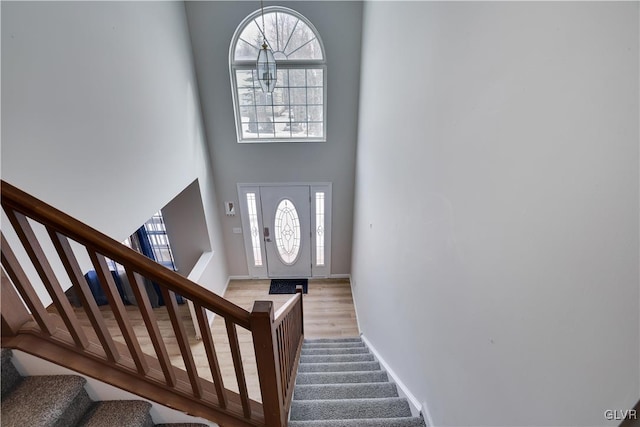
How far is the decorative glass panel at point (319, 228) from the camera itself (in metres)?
4.66

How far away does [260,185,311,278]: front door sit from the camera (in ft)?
15.1

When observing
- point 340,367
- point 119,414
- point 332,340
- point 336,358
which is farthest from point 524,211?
point 332,340

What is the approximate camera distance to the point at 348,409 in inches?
67.7

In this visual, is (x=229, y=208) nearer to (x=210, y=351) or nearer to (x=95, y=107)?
(x=95, y=107)

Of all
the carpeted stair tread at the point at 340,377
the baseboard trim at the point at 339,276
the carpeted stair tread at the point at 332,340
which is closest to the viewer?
the carpeted stair tread at the point at 340,377

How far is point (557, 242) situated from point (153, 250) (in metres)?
4.85

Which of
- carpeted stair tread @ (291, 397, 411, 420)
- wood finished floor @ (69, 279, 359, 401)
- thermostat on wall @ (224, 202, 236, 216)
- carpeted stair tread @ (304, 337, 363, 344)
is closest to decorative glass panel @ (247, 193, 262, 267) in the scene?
thermostat on wall @ (224, 202, 236, 216)

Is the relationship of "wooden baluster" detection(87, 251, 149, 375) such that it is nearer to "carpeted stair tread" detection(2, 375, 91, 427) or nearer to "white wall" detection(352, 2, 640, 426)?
"carpeted stair tread" detection(2, 375, 91, 427)

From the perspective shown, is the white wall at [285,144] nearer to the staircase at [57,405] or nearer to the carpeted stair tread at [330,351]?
the carpeted stair tread at [330,351]

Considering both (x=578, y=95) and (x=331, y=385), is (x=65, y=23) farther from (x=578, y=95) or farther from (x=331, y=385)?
(x=331, y=385)

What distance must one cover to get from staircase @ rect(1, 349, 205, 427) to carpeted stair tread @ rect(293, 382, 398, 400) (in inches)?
44.5

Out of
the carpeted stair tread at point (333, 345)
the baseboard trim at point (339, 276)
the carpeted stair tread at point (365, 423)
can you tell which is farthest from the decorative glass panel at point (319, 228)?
the carpeted stair tread at point (365, 423)

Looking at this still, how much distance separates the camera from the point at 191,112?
363cm

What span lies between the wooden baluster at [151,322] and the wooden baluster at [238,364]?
237mm
